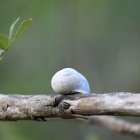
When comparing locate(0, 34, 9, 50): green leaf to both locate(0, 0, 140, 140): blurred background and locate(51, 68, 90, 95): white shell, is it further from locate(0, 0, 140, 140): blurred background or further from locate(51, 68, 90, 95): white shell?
Answer: locate(0, 0, 140, 140): blurred background

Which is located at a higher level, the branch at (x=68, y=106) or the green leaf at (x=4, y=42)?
the green leaf at (x=4, y=42)

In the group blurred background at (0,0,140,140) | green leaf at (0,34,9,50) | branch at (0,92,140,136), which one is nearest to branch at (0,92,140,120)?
branch at (0,92,140,136)

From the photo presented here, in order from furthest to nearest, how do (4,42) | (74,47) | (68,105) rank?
(74,47) < (4,42) < (68,105)

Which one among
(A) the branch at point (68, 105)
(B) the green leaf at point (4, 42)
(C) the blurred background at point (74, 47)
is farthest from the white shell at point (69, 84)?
(C) the blurred background at point (74, 47)

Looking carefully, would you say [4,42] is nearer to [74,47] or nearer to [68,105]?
[68,105]

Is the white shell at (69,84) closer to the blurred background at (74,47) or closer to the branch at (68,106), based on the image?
the branch at (68,106)

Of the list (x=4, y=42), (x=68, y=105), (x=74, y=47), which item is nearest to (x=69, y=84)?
(x=68, y=105)

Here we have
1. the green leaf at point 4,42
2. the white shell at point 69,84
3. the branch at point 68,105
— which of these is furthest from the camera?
the green leaf at point 4,42

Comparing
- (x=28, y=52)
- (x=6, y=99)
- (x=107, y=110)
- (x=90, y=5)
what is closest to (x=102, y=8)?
(x=90, y=5)

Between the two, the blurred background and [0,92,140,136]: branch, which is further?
the blurred background

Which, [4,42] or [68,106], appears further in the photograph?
[4,42]
